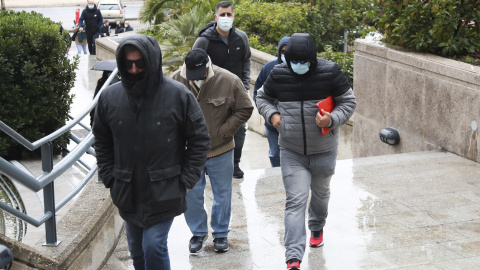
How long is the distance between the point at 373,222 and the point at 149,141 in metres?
3.05

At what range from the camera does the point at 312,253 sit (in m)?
6.07

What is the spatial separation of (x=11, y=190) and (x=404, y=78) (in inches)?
200

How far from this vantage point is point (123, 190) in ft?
14.8

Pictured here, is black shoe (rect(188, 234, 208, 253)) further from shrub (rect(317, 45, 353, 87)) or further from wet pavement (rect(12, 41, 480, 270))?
shrub (rect(317, 45, 353, 87))

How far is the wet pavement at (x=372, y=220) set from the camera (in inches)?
234

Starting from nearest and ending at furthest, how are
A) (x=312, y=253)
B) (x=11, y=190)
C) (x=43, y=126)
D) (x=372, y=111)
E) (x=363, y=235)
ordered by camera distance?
(x=312, y=253) < (x=363, y=235) < (x=11, y=190) < (x=43, y=126) < (x=372, y=111)

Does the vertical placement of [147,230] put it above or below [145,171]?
below

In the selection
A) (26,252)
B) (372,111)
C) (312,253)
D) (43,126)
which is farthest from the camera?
(372,111)

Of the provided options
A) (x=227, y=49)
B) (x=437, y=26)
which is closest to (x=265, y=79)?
(x=227, y=49)

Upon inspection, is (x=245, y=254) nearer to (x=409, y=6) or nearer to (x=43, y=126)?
(x=43, y=126)

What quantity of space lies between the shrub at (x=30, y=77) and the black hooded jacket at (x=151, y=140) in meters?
4.17

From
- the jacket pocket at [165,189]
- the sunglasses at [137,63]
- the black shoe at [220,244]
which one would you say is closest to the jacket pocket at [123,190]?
the jacket pocket at [165,189]

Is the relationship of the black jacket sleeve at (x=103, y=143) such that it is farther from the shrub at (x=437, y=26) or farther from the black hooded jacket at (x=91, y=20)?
the black hooded jacket at (x=91, y=20)

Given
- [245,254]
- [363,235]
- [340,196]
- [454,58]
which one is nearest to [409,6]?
[454,58]
